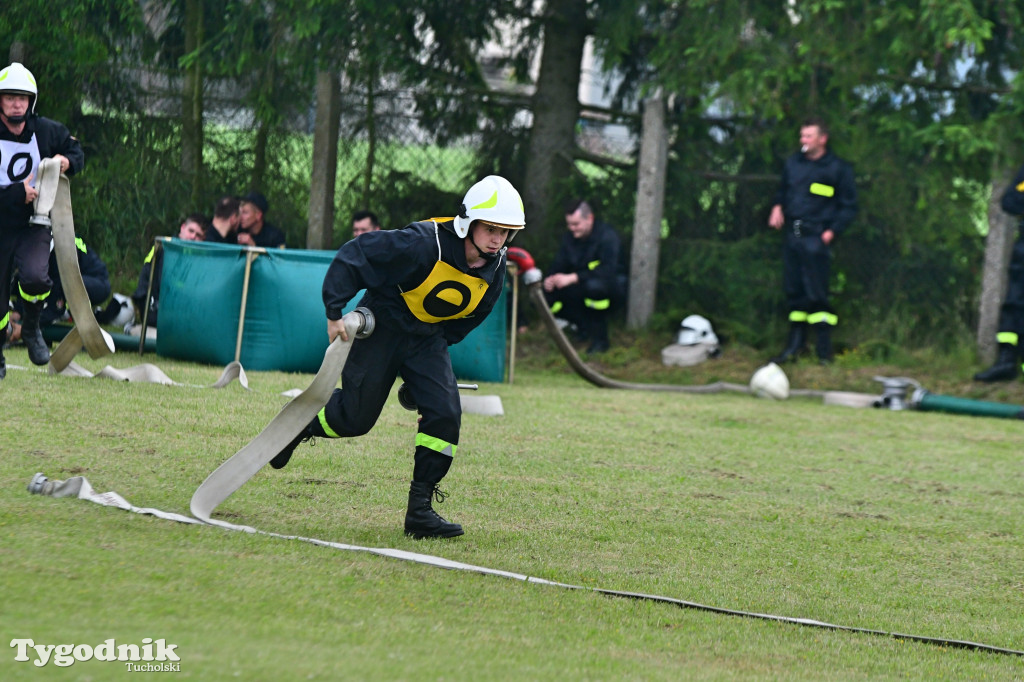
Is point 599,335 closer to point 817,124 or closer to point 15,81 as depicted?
point 817,124

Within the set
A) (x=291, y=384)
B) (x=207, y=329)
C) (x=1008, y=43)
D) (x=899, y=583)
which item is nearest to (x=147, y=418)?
(x=291, y=384)

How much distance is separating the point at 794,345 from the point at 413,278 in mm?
8159

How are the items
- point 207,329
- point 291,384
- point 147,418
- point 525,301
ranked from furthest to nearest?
point 525,301
point 207,329
point 291,384
point 147,418

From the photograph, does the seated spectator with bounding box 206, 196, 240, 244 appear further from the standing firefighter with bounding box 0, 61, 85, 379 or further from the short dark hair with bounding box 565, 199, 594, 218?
the short dark hair with bounding box 565, 199, 594, 218

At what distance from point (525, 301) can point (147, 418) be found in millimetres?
6893

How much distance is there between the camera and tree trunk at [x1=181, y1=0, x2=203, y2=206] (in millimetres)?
13875

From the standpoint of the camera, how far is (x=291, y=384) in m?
9.84

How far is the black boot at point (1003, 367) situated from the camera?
480 inches

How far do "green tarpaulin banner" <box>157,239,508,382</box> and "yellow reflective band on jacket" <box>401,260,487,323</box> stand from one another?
4.89m

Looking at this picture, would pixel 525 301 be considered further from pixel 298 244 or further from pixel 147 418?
pixel 147 418

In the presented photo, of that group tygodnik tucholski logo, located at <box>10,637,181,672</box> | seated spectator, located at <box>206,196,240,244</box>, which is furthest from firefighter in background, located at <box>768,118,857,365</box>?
tygodnik tucholski logo, located at <box>10,637,181,672</box>

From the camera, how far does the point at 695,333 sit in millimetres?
13617

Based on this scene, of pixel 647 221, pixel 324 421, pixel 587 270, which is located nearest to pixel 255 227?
pixel 587 270

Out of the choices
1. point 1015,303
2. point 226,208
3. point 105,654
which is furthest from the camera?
point 226,208
